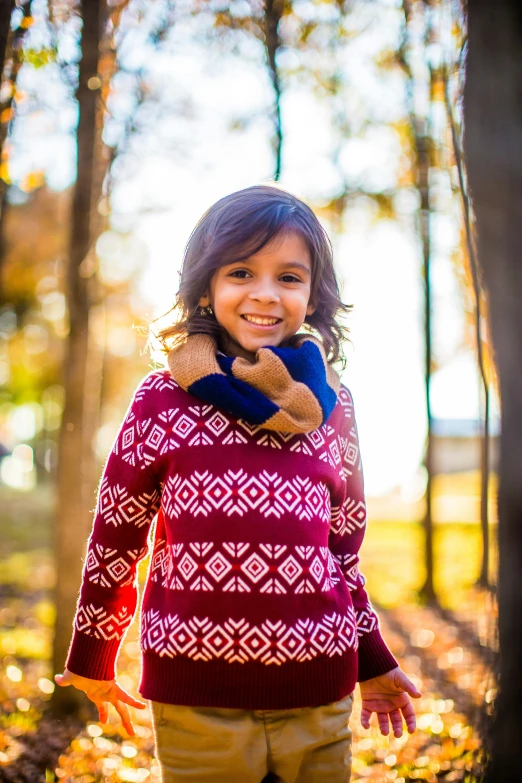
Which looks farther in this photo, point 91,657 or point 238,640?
point 91,657

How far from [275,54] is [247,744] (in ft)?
16.1

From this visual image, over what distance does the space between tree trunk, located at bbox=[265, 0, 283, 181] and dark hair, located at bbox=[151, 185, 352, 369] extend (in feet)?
9.86

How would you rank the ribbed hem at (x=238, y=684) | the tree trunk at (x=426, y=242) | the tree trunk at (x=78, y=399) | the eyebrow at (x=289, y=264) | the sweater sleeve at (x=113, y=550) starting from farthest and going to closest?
the tree trunk at (x=426, y=242)
the tree trunk at (x=78, y=399)
the eyebrow at (x=289, y=264)
the sweater sleeve at (x=113, y=550)
the ribbed hem at (x=238, y=684)

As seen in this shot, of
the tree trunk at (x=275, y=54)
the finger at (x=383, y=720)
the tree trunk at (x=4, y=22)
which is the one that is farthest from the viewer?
the tree trunk at (x=275, y=54)

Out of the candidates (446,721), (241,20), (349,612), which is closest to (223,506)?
(349,612)

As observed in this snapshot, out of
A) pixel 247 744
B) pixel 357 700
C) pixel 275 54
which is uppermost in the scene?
pixel 275 54

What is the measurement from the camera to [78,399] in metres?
4.23

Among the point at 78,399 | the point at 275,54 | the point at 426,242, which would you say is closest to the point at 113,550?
the point at 78,399

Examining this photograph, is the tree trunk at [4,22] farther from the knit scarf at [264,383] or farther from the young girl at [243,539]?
the knit scarf at [264,383]

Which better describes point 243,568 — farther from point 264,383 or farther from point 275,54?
point 275,54

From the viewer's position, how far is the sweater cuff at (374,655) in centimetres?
204

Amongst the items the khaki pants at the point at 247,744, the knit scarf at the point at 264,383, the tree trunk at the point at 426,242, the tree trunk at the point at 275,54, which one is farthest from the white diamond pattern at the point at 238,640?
the tree trunk at the point at 426,242

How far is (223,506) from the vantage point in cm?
178

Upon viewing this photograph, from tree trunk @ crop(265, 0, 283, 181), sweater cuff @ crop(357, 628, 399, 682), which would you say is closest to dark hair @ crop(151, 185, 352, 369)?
sweater cuff @ crop(357, 628, 399, 682)
